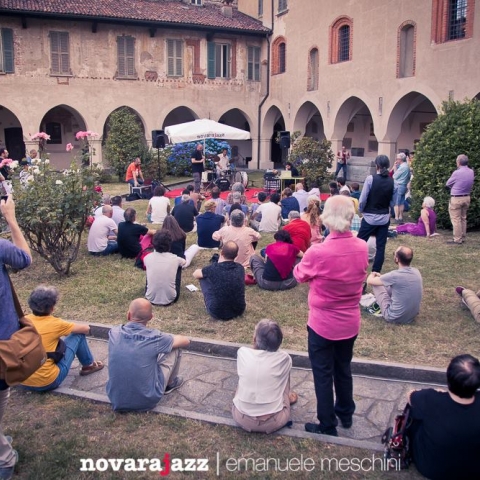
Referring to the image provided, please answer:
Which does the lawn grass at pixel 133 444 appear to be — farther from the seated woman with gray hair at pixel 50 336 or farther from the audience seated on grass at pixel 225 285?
the audience seated on grass at pixel 225 285

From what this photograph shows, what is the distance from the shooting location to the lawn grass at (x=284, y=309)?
5.96 meters

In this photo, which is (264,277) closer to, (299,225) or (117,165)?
(299,225)

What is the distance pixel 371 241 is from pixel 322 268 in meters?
5.06

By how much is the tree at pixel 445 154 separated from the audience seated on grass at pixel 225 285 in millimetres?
7388

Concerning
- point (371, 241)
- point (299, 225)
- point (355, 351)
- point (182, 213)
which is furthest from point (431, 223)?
point (355, 351)

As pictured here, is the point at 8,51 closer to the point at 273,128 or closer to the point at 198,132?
the point at 198,132

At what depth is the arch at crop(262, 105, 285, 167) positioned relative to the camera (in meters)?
28.3

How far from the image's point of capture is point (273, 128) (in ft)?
98.6

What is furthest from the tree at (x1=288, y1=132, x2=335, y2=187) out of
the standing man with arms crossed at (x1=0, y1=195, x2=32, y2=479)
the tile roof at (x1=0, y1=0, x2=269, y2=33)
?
the standing man with arms crossed at (x1=0, y1=195, x2=32, y2=479)

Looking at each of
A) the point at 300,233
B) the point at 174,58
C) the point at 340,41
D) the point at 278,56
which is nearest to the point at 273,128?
the point at 278,56

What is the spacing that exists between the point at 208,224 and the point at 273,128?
2112 centimetres

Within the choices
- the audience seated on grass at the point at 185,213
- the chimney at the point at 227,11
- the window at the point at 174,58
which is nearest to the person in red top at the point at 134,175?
the audience seated on grass at the point at 185,213

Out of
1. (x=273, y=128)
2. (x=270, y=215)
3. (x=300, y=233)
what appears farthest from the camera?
(x=273, y=128)

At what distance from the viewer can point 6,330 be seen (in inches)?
144
